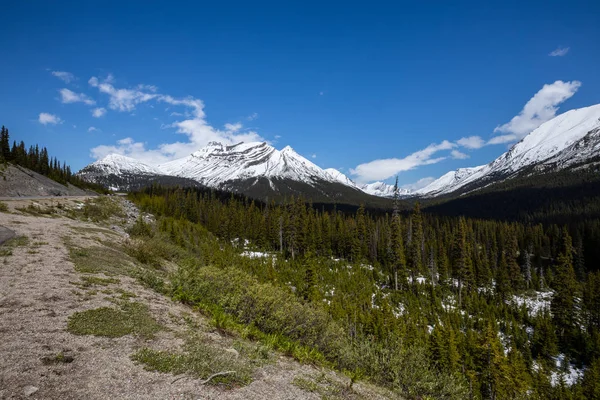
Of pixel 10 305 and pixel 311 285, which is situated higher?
pixel 10 305

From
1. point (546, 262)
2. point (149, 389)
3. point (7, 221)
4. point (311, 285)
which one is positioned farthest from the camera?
point (546, 262)

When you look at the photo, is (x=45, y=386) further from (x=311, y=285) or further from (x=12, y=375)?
(x=311, y=285)

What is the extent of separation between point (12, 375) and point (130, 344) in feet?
8.84

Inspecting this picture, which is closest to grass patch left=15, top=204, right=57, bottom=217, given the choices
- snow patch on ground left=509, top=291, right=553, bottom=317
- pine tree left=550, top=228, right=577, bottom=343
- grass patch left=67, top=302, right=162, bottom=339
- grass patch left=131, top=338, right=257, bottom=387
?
grass patch left=67, top=302, right=162, bottom=339

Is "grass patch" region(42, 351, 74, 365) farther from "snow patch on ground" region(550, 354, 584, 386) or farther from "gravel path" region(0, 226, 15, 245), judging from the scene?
"snow patch on ground" region(550, 354, 584, 386)

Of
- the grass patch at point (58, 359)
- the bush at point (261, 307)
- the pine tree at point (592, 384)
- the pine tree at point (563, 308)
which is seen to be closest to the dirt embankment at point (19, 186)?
the bush at point (261, 307)

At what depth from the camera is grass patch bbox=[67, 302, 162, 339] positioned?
886cm

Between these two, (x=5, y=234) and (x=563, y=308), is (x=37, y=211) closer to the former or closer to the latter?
(x=5, y=234)

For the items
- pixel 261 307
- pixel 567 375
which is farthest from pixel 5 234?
pixel 567 375

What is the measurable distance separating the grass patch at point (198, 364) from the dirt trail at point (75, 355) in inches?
9.7

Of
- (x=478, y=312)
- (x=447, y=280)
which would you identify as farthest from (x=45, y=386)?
(x=447, y=280)

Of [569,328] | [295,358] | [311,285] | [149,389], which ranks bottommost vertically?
[569,328]

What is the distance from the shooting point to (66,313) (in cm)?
971

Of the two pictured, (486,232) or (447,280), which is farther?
(486,232)
